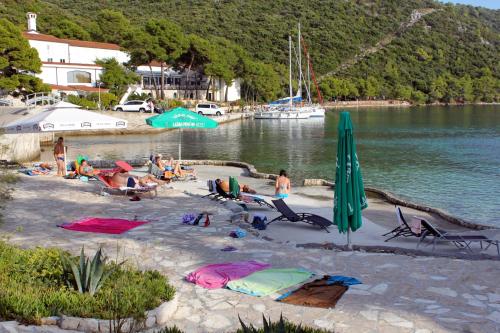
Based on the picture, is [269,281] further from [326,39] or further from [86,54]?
[326,39]

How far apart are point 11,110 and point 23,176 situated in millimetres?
22864

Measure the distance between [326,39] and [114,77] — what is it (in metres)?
90.6

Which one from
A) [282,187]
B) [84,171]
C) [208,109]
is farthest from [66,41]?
[282,187]

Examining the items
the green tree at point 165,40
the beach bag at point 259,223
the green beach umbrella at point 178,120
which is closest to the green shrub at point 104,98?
the green tree at point 165,40

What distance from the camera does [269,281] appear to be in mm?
7035

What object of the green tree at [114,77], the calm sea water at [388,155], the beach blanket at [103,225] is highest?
the green tree at [114,77]

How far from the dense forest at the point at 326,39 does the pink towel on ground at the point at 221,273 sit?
62.3 meters

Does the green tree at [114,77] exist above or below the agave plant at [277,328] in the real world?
above

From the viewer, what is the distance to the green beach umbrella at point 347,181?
29.2ft

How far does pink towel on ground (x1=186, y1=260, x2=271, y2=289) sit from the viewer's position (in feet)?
23.1

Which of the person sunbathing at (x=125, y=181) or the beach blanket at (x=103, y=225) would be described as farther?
the person sunbathing at (x=125, y=181)

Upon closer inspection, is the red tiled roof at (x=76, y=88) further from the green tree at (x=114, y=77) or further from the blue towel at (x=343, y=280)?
the blue towel at (x=343, y=280)

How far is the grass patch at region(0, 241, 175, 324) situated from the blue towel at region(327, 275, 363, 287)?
2.16m

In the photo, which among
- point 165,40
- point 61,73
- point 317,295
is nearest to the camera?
point 317,295
